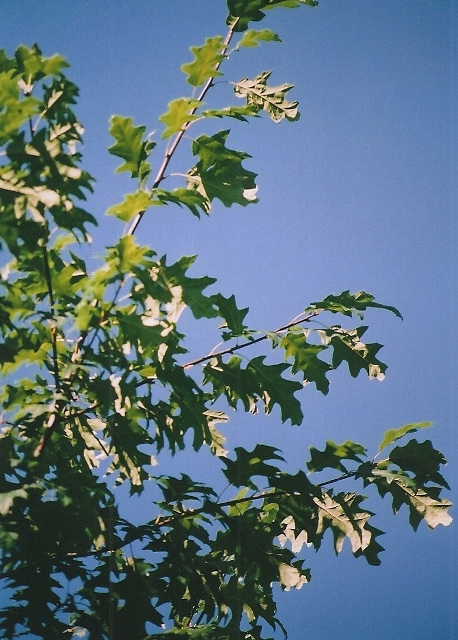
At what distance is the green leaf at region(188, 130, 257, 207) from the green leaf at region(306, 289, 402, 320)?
0.68 meters

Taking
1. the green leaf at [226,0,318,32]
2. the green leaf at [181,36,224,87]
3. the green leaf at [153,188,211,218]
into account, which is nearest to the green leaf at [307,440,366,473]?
the green leaf at [153,188,211,218]

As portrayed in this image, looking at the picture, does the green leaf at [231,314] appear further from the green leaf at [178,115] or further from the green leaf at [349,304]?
the green leaf at [178,115]

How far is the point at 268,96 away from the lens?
2.84m

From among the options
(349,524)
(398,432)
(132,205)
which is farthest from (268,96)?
(349,524)

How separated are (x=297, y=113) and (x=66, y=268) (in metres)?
1.44

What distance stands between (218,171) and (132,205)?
54 centimetres

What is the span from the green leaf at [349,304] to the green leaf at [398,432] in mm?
557

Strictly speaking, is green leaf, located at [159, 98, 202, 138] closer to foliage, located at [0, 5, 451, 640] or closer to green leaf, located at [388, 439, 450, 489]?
foliage, located at [0, 5, 451, 640]

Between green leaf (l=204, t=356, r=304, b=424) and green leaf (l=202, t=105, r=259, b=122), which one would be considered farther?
green leaf (l=204, t=356, r=304, b=424)

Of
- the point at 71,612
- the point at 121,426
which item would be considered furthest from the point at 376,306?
the point at 71,612

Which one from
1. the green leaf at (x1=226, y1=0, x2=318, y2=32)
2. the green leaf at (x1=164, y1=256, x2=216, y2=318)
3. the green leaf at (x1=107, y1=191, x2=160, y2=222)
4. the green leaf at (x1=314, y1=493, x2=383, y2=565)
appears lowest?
the green leaf at (x1=314, y1=493, x2=383, y2=565)

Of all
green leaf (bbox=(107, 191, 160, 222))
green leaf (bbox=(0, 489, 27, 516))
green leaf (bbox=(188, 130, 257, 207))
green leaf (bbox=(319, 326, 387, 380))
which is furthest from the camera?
green leaf (bbox=(319, 326, 387, 380))

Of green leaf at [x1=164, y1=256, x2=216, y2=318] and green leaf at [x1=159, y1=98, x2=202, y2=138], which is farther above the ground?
green leaf at [x1=159, y1=98, x2=202, y2=138]

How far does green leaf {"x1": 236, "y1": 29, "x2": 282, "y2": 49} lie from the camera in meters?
2.65
